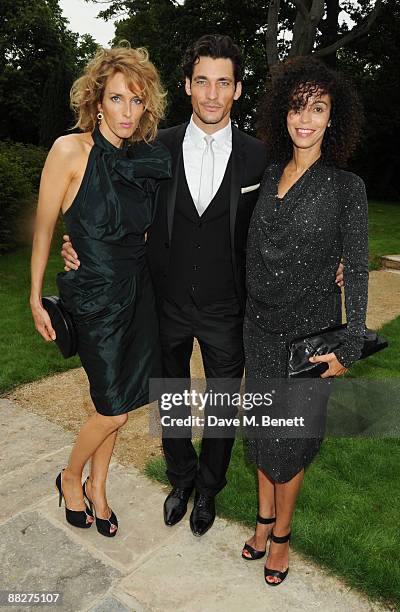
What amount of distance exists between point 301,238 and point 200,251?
0.65 metres

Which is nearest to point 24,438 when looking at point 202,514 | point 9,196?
point 202,514

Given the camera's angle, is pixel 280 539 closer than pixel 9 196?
Yes

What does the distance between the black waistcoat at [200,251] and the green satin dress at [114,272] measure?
0.45ft

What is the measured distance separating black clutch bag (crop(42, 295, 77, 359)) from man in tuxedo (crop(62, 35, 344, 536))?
0.78 ft

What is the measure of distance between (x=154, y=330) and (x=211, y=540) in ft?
3.79

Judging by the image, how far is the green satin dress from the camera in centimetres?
254

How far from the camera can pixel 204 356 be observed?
10.00 feet

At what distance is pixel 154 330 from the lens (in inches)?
113

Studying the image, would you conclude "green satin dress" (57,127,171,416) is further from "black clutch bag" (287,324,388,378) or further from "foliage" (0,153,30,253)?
"foliage" (0,153,30,253)

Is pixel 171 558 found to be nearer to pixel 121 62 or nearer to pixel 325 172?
pixel 325 172

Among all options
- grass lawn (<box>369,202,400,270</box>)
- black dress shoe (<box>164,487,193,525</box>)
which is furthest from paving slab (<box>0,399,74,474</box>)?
grass lawn (<box>369,202,400,270</box>)

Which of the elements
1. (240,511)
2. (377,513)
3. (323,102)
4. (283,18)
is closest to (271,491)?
(240,511)

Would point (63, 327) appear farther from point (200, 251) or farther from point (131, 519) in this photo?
point (131, 519)

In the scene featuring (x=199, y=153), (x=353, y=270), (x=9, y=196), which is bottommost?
(x=9, y=196)
